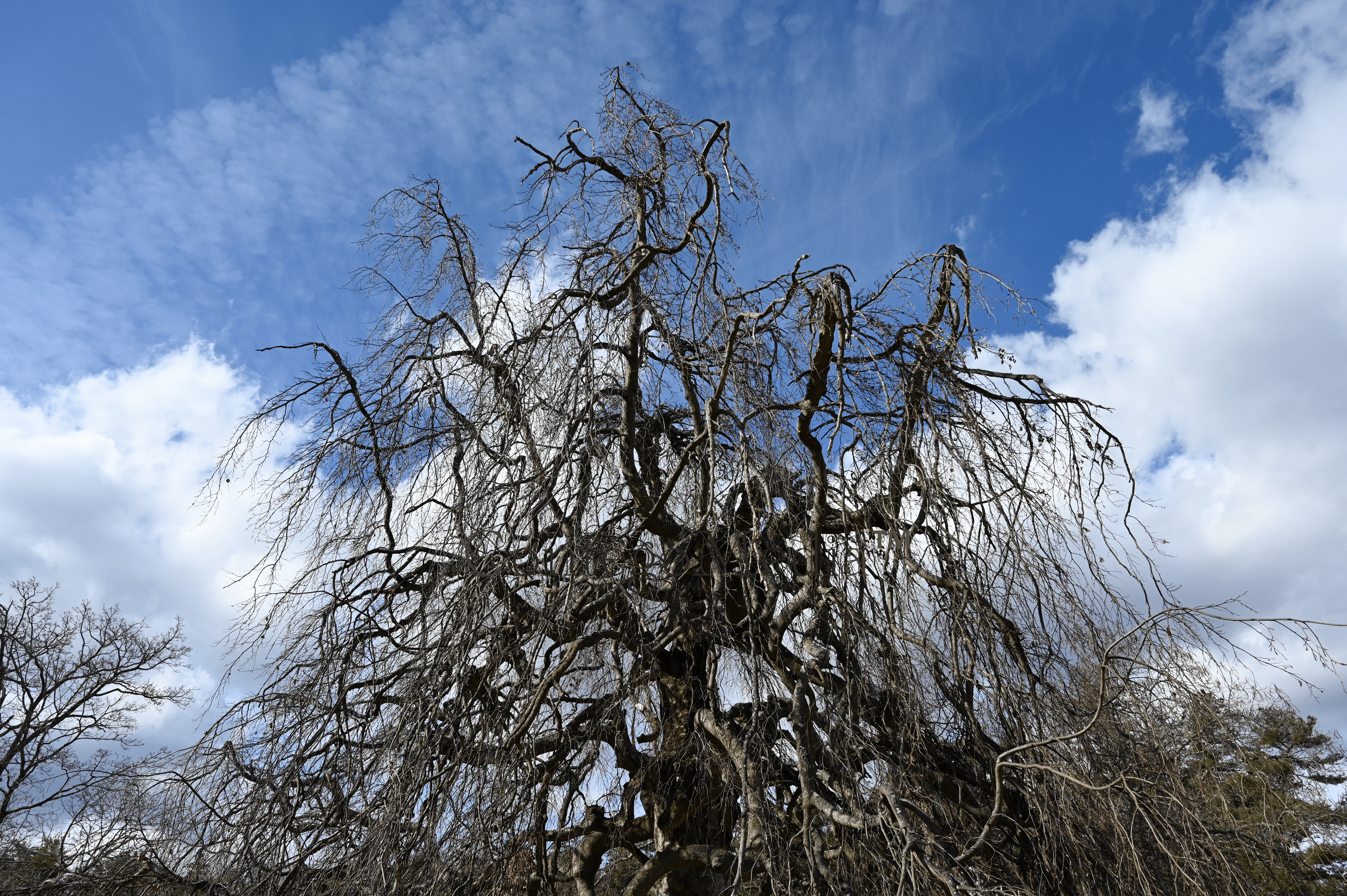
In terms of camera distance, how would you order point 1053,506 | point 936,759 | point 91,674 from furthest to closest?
point 91,674 → point 936,759 → point 1053,506

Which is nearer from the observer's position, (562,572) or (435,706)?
(435,706)

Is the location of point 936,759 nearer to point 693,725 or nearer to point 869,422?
point 693,725

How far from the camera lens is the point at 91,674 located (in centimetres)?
1383

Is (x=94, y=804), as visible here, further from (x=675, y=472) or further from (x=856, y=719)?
(x=856, y=719)

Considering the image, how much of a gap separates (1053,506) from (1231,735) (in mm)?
1209

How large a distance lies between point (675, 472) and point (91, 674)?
13.3 m

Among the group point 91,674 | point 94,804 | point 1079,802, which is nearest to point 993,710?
point 1079,802

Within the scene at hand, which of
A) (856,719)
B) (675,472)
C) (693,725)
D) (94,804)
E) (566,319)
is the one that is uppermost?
(566,319)

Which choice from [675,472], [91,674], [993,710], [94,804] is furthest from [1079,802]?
[91,674]

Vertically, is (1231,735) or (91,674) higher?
(91,674)

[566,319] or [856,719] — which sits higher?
[566,319]

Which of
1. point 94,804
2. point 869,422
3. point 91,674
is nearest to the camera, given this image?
point 869,422

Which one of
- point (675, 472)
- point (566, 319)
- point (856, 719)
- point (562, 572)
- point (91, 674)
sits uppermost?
point (91, 674)

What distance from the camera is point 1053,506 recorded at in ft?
13.5
